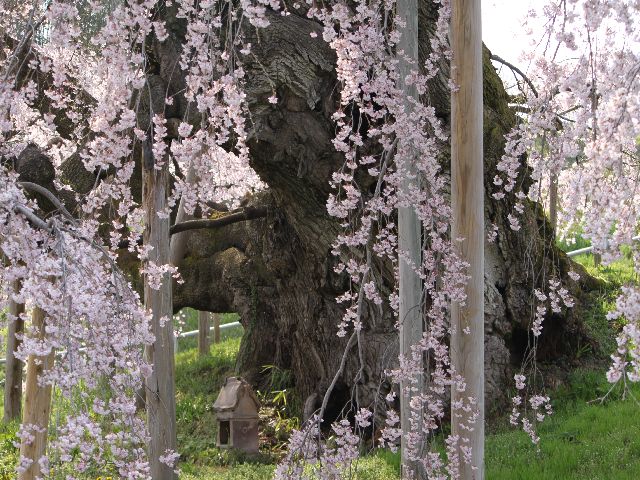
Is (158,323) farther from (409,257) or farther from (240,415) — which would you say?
(409,257)

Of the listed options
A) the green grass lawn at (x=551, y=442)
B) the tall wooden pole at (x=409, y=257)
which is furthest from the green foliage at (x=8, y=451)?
the tall wooden pole at (x=409, y=257)

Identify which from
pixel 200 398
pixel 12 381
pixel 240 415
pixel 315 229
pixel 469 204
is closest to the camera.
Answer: pixel 469 204

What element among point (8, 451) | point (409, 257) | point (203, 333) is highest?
point (409, 257)

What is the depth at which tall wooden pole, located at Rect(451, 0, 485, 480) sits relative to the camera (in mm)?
4375

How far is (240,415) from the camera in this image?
751 cm

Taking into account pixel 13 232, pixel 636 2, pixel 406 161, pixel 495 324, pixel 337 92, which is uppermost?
pixel 337 92

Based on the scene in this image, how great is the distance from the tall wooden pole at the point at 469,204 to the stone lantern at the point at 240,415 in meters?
3.41

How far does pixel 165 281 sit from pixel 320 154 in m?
1.66

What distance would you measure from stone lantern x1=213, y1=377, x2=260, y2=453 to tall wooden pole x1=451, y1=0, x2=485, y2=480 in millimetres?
3413

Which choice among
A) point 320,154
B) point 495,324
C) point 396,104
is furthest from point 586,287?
point 396,104

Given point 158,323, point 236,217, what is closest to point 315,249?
point 236,217

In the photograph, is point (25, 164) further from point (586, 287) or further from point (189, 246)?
point (586, 287)

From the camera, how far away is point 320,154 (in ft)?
21.4

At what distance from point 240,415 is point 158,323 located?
1242mm
